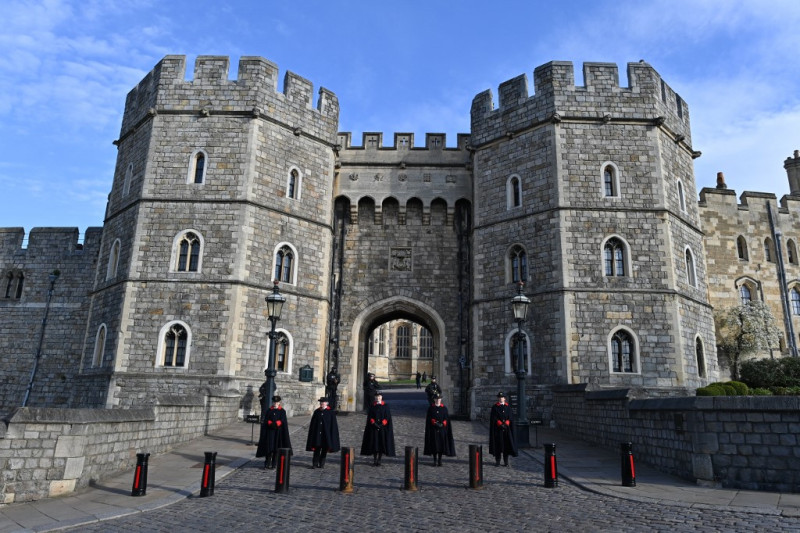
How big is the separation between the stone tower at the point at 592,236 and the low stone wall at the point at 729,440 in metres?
6.28

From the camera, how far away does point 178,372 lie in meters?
16.7

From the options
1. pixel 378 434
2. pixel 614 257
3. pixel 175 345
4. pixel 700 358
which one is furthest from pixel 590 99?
pixel 175 345

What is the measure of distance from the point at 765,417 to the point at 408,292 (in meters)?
13.4

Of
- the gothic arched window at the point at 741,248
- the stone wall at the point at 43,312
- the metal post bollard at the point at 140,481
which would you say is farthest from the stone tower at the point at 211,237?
the gothic arched window at the point at 741,248

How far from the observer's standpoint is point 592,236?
57.3 feet

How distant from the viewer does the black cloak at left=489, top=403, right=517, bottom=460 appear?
10664 mm

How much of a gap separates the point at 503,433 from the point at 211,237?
11392 millimetres

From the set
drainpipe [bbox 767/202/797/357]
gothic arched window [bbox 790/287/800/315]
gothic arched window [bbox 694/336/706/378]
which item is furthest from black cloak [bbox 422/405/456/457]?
gothic arched window [bbox 790/287/800/315]

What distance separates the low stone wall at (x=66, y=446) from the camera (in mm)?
7816

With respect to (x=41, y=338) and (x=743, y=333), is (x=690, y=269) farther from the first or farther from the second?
(x=41, y=338)

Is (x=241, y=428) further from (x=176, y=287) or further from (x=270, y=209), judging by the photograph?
(x=270, y=209)

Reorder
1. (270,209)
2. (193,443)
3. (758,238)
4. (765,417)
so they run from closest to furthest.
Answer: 1. (765,417)
2. (193,443)
3. (270,209)
4. (758,238)

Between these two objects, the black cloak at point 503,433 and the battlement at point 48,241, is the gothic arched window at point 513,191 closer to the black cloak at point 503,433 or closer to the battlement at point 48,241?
the black cloak at point 503,433

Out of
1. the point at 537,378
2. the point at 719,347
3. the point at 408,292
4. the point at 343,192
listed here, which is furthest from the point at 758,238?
the point at 343,192
